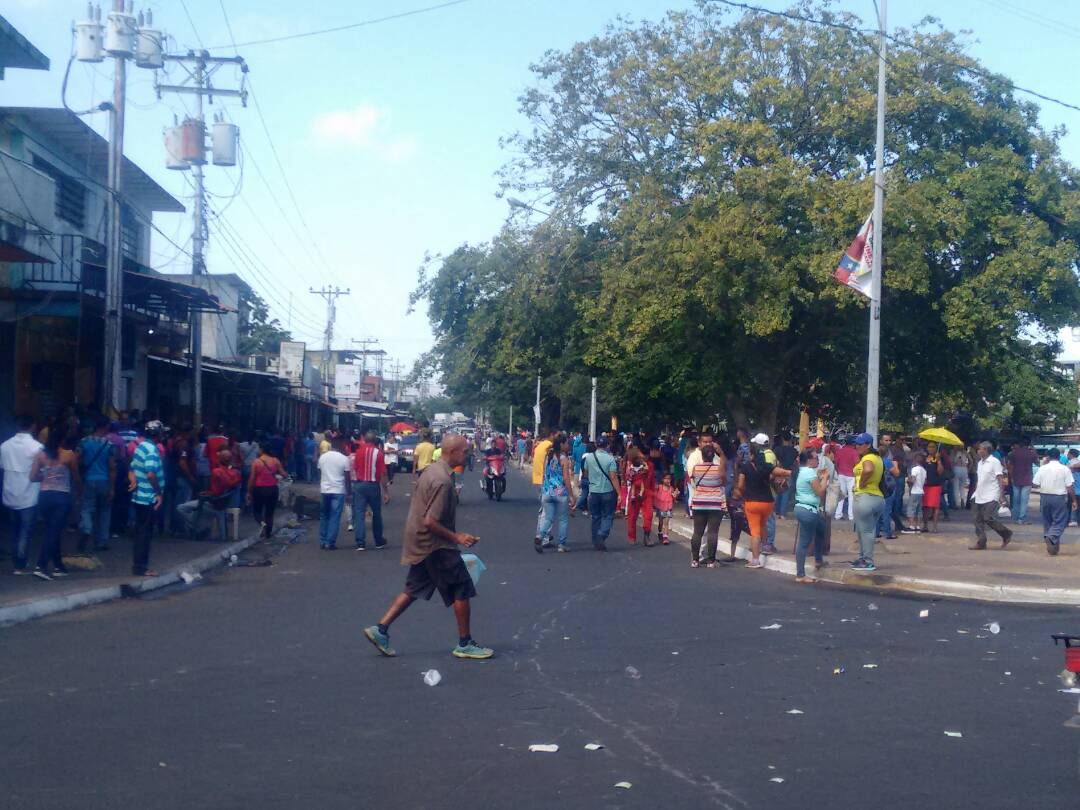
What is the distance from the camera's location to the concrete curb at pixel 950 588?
13203 mm

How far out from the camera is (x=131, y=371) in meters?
28.3

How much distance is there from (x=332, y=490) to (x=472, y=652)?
349 inches

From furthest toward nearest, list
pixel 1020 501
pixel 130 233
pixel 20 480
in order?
pixel 130 233 < pixel 1020 501 < pixel 20 480

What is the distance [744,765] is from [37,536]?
1404 cm

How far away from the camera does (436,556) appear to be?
9.03 meters

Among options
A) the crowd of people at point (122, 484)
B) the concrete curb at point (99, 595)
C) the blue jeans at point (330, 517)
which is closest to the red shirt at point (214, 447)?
the crowd of people at point (122, 484)

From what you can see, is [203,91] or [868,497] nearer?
[868,497]

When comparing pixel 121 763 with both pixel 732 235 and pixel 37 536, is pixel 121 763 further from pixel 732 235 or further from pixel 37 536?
pixel 732 235

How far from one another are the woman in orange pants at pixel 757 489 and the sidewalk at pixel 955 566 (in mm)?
544

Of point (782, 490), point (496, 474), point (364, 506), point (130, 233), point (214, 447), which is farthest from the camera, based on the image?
point (130, 233)

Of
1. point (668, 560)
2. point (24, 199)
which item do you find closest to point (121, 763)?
point (668, 560)

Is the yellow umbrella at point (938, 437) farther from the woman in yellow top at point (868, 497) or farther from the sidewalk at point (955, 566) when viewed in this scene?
the woman in yellow top at point (868, 497)

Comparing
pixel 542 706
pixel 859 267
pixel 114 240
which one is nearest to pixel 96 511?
pixel 114 240

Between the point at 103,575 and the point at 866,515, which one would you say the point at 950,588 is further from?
the point at 103,575
